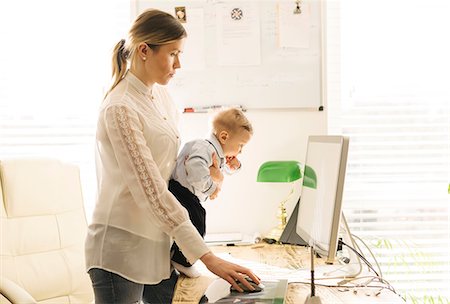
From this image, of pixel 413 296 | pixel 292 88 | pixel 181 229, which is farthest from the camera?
pixel 413 296

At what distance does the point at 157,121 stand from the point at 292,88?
1333 millimetres

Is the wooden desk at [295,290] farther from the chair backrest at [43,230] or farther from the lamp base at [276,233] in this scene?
the chair backrest at [43,230]

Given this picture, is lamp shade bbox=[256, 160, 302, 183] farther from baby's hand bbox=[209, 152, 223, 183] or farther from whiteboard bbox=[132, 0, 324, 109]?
baby's hand bbox=[209, 152, 223, 183]

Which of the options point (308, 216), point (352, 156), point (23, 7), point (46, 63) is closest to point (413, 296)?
point (352, 156)

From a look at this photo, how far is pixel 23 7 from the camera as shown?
2889mm

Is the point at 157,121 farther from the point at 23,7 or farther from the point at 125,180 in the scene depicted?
the point at 23,7

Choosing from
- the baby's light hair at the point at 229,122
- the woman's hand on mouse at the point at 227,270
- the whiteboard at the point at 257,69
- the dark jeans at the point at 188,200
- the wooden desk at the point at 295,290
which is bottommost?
the wooden desk at the point at 295,290

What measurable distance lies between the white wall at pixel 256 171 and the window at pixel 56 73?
22.7 inches

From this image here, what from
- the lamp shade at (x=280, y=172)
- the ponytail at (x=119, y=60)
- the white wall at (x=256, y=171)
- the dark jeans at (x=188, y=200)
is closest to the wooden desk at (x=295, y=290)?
the dark jeans at (x=188, y=200)

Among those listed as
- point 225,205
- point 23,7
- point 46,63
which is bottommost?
point 225,205

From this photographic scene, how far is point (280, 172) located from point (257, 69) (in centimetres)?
59

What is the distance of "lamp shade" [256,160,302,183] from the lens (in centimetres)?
253

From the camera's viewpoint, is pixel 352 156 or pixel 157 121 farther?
pixel 352 156

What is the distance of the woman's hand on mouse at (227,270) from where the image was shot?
142 centimetres
